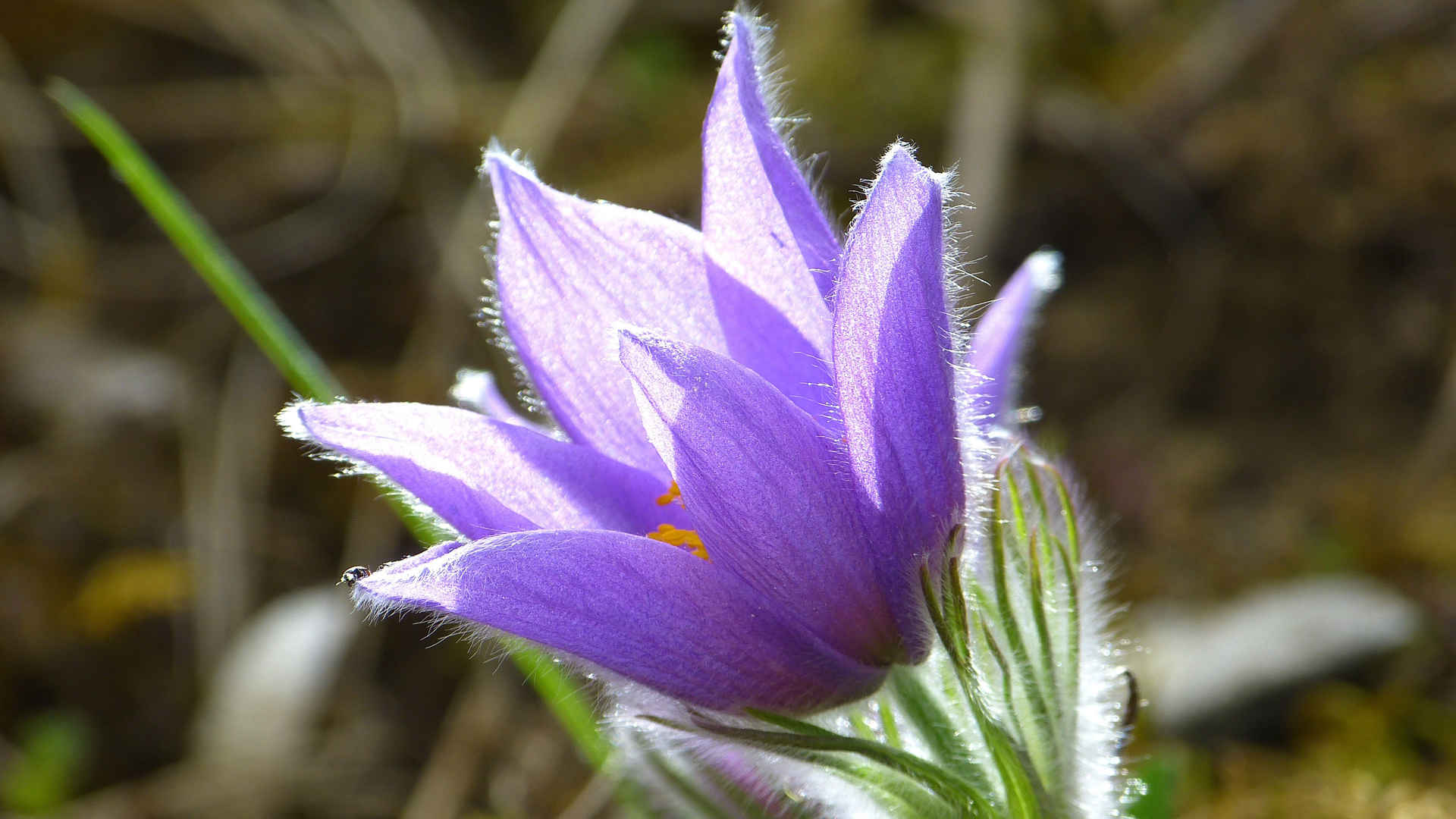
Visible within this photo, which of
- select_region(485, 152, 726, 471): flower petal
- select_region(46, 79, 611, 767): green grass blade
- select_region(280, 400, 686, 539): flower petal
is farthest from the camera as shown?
select_region(46, 79, 611, 767): green grass blade

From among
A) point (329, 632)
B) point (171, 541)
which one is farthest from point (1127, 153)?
point (171, 541)

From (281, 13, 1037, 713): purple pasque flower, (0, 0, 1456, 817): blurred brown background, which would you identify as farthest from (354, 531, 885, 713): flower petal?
(0, 0, 1456, 817): blurred brown background

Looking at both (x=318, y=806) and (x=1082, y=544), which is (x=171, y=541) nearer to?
(x=318, y=806)


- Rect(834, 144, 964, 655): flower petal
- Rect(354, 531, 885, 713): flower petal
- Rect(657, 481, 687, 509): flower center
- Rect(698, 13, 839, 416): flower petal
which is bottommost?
Rect(354, 531, 885, 713): flower petal

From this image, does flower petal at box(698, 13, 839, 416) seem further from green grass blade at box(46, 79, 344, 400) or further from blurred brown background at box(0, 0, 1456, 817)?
blurred brown background at box(0, 0, 1456, 817)

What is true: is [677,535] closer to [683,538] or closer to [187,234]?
[683,538]

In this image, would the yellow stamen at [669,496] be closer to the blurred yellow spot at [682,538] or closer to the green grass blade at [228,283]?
the blurred yellow spot at [682,538]

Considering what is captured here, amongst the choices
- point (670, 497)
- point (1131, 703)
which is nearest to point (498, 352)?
point (670, 497)
